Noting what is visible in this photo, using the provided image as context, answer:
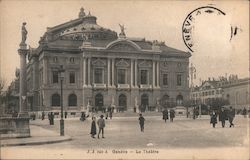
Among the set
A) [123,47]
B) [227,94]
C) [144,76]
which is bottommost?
[227,94]

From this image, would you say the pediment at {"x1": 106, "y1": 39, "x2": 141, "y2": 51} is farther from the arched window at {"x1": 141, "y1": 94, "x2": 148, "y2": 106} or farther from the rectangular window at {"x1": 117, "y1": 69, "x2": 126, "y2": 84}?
the arched window at {"x1": 141, "y1": 94, "x2": 148, "y2": 106}

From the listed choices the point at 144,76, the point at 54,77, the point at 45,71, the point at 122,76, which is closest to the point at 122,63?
the point at 122,76

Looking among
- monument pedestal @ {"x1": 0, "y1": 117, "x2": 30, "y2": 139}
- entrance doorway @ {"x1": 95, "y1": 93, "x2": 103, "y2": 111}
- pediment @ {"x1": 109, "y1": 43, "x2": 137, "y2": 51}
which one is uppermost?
pediment @ {"x1": 109, "y1": 43, "x2": 137, "y2": 51}

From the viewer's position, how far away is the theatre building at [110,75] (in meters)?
28.9

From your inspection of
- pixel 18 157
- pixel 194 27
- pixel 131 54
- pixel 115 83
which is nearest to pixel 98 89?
pixel 115 83

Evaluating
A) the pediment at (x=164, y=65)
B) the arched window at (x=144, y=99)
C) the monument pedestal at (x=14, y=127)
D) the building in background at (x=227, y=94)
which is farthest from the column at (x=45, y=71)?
the monument pedestal at (x=14, y=127)

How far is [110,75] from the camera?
30.5 metres

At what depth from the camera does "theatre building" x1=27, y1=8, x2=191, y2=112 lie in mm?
28922

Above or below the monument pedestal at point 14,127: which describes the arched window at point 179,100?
above

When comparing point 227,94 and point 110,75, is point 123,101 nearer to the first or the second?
point 110,75

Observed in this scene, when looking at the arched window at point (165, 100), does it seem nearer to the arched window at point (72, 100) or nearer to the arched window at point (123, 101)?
the arched window at point (123, 101)

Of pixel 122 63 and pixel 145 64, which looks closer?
pixel 122 63

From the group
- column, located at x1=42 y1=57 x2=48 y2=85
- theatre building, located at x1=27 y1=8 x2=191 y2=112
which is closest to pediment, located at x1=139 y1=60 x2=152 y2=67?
theatre building, located at x1=27 y1=8 x2=191 y2=112

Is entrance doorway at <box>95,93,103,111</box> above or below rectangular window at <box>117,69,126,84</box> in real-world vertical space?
below
